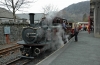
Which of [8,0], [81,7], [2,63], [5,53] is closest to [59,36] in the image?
[5,53]

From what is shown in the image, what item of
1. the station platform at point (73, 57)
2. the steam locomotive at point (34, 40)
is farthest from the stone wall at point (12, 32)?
the station platform at point (73, 57)

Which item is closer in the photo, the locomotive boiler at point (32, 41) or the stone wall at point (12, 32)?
the locomotive boiler at point (32, 41)

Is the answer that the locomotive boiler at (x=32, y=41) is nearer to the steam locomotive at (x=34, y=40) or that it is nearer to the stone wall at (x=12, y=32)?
the steam locomotive at (x=34, y=40)

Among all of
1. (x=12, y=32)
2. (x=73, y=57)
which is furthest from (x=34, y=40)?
(x=12, y=32)

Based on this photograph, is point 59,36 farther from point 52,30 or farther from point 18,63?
point 18,63

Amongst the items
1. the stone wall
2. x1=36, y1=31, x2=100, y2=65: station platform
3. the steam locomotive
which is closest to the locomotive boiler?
the steam locomotive

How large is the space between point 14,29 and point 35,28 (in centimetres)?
923

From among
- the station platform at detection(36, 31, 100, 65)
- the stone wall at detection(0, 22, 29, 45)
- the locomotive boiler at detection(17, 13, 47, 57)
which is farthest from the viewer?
the stone wall at detection(0, 22, 29, 45)

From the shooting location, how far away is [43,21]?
1048 centimetres

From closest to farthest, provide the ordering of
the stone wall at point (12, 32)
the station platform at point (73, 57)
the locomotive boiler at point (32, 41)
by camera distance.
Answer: the station platform at point (73, 57) → the locomotive boiler at point (32, 41) → the stone wall at point (12, 32)

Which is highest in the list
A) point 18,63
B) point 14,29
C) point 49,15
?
point 49,15

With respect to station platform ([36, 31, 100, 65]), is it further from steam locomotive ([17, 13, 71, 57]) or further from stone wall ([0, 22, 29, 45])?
stone wall ([0, 22, 29, 45])

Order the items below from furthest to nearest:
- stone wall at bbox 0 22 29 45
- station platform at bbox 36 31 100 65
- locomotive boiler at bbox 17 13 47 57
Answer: stone wall at bbox 0 22 29 45, locomotive boiler at bbox 17 13 47 57, station platform at bbox 36 31 100 65

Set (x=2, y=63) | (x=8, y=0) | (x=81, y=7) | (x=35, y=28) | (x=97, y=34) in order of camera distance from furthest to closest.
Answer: (x=81, y=7)
(x=8, y=0)
(x=97, y=34)
(x=35, y=28)
(x=2, y=63)
